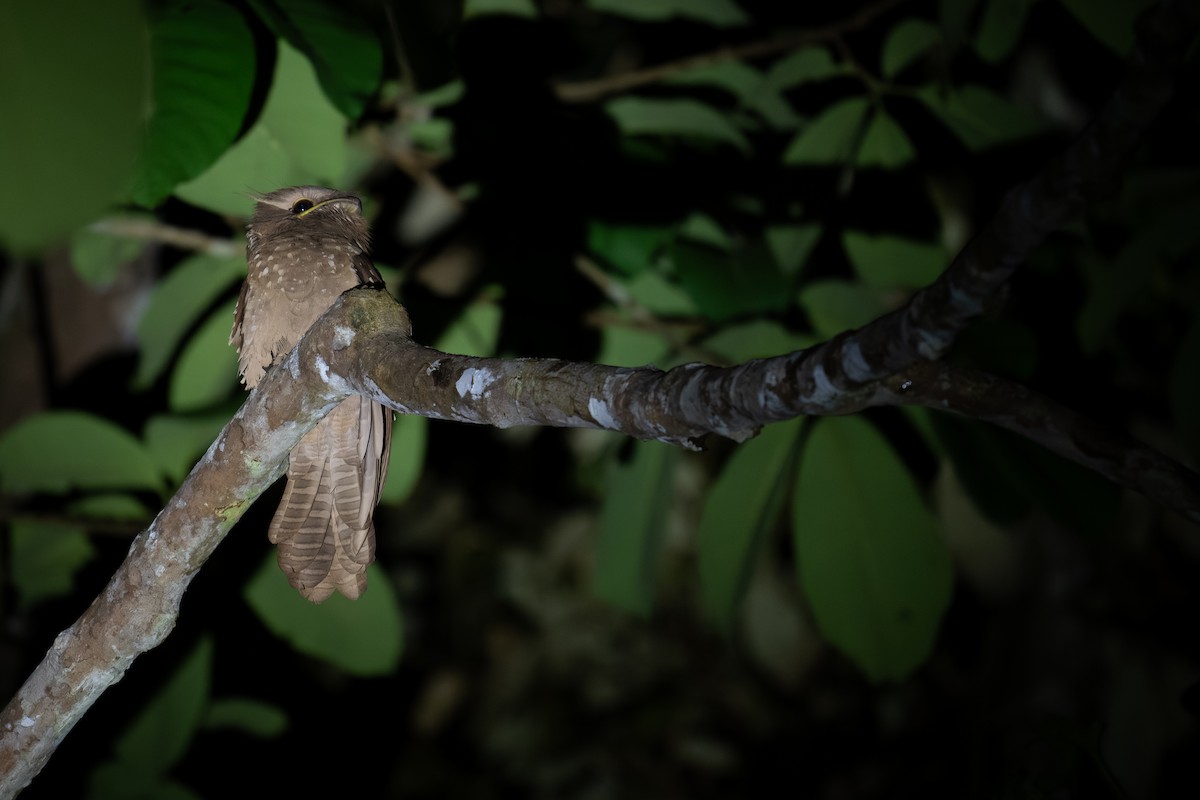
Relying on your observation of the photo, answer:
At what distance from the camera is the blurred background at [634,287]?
136 cm

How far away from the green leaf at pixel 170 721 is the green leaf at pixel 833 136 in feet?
5.93

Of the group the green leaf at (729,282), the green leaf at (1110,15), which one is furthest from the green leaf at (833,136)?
the green leaf at (1110,15)

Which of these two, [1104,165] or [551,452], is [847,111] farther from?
[551,452]

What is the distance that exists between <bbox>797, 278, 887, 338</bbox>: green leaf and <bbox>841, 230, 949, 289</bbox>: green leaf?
53 mm

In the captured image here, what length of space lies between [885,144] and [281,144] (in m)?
1.34

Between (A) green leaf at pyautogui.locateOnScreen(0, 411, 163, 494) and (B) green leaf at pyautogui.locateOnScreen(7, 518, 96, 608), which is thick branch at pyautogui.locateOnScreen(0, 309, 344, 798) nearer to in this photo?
(A) green leaf at pyautogui.locateOnScreen(0, 411, 163, 494)

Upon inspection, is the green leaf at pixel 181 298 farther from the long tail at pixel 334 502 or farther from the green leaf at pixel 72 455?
the long tail at pixel 334 502

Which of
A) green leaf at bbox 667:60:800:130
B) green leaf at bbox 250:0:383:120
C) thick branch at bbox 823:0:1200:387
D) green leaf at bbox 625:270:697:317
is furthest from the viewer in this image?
green leaf at bbox 667:60:800:130

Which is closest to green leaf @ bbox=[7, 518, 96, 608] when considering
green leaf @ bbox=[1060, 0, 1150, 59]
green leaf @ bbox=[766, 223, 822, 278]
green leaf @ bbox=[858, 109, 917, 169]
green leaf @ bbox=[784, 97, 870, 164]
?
green leaf @ bbox=[766, 223, 822, 278]

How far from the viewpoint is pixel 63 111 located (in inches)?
24.9

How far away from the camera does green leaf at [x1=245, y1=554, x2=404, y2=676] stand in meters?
1.85

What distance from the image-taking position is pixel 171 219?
8.20ft

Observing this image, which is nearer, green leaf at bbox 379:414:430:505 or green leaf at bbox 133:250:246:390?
green leaf at bbox 379:414:430:505

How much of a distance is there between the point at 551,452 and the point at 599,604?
0.94m
